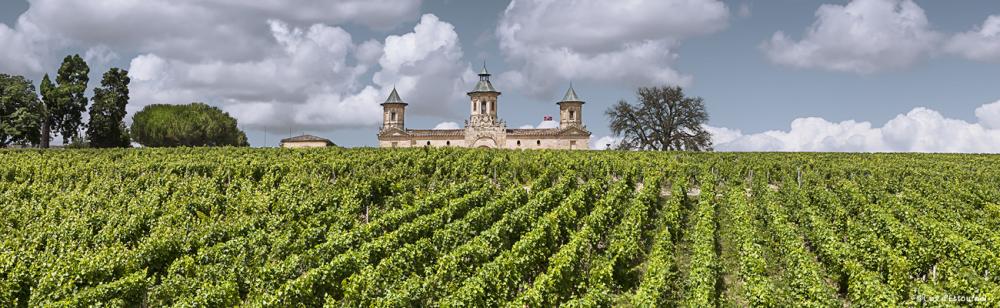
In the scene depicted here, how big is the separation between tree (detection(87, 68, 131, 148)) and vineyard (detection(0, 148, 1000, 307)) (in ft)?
70.9

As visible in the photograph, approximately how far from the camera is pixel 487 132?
209 feet

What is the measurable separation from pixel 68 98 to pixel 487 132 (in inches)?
1338

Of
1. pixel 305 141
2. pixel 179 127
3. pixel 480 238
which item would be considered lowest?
pixel 480 238

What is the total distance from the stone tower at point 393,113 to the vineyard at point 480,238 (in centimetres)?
3600

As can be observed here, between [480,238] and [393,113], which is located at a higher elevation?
[393,113]

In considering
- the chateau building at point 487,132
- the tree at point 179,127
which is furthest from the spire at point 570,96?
the tree at point 179,127

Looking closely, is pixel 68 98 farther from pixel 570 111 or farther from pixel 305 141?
pixel 570 111

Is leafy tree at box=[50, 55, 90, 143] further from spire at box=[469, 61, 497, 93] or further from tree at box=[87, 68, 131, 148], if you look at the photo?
spire at box=[469, 61, 497, 93]

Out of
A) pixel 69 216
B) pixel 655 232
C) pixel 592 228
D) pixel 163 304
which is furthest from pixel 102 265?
pixel 655 232

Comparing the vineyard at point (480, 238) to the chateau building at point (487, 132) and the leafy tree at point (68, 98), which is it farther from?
the chateau building at point (487, 132)

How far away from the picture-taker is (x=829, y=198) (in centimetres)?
2252

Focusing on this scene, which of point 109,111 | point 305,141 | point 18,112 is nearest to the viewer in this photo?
point 18,112

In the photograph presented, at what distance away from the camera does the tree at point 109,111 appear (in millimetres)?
53094

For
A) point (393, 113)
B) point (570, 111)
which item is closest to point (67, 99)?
point (393, 113)
